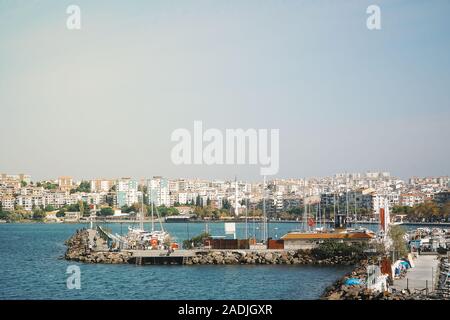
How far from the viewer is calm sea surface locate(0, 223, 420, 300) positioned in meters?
7.68

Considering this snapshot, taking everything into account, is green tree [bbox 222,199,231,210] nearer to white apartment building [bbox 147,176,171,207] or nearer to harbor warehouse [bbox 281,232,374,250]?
white apartment building [bbox 147,176,171,207]

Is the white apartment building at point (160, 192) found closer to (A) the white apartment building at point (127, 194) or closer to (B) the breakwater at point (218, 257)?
(A) the white apartment building at point (127, 194)

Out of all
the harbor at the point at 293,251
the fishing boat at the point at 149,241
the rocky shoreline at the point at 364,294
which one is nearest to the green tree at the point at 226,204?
the fishing boat at the point at 149,241

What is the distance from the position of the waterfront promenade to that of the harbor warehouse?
2153 mm

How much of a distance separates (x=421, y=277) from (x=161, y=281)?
3346 millimetres

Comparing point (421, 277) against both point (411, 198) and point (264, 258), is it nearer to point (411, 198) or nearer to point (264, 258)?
point (264, 258)

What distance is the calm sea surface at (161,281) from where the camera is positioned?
7680 mm

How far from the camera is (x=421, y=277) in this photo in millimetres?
7504

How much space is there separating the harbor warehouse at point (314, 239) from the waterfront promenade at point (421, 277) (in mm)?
2153
